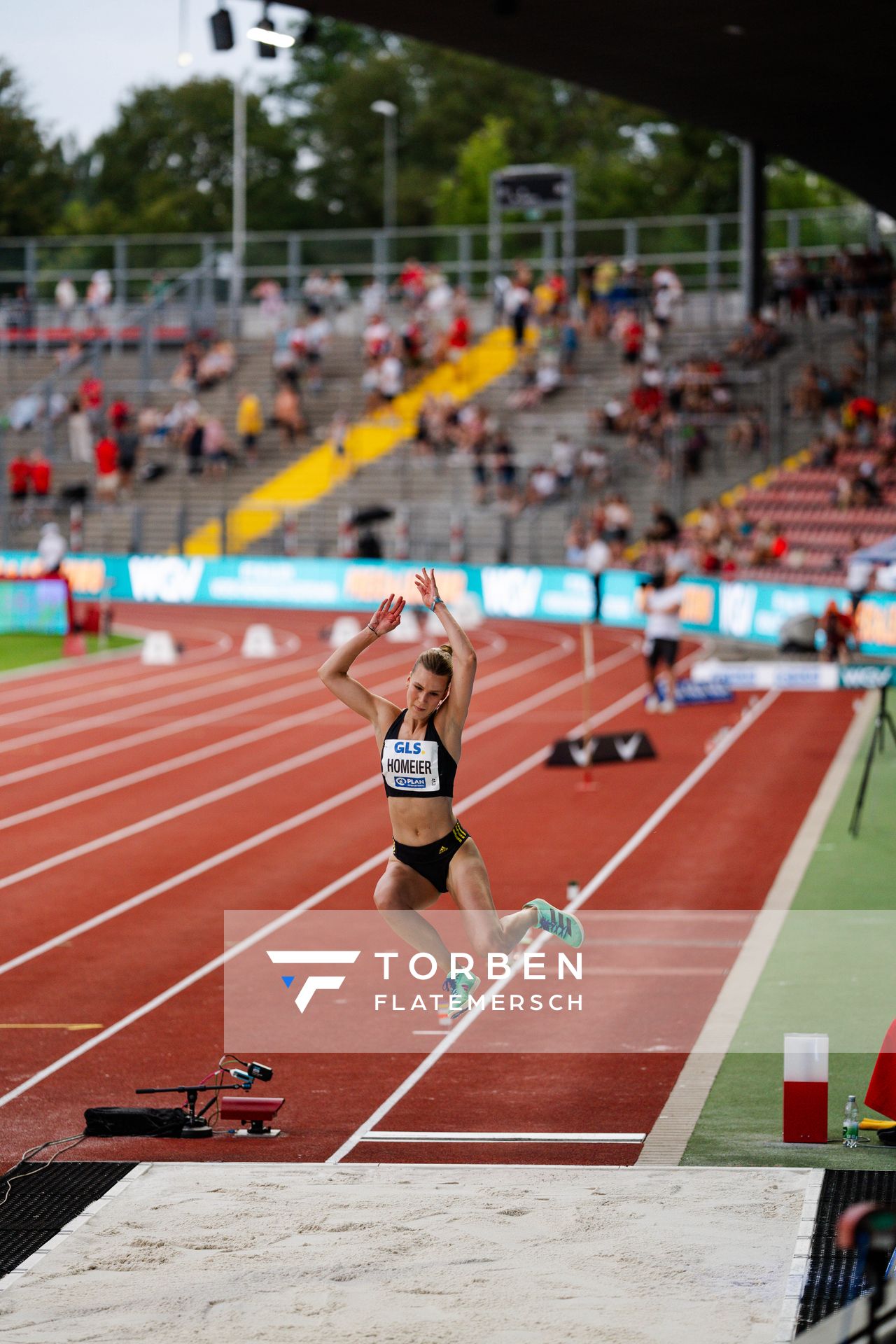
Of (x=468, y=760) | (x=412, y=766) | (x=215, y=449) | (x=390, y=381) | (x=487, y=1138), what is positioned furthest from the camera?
(x=215, y=449)

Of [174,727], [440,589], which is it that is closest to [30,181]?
[440,589]

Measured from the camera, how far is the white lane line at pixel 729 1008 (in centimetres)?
899

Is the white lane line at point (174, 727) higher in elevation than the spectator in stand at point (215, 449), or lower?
lower

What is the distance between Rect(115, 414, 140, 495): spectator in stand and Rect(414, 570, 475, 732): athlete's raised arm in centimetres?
3913

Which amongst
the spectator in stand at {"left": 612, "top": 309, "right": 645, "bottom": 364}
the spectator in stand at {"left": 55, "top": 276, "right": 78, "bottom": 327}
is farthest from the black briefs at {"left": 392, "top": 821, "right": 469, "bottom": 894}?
the spectator in stand at {"left": 55, "top": 276, "right": 78, "bottom": 327}

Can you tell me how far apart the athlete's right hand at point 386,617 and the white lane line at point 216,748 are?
10282 millimetres

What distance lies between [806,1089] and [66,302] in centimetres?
4554

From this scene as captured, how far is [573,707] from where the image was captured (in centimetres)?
2519

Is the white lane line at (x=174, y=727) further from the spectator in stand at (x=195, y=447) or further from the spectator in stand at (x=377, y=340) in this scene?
the spectator in stand at (x=377, y=340)

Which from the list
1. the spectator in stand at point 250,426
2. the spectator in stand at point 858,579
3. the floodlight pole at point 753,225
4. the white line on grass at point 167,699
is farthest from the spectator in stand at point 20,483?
the spectator in stand at point 858,579

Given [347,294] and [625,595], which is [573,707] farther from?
[347,294]

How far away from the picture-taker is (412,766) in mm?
8047

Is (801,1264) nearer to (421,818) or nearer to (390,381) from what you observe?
(421,818)

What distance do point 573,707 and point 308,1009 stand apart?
13.7 m
